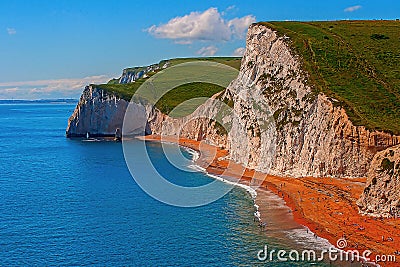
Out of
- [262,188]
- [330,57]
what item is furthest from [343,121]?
[330,57]

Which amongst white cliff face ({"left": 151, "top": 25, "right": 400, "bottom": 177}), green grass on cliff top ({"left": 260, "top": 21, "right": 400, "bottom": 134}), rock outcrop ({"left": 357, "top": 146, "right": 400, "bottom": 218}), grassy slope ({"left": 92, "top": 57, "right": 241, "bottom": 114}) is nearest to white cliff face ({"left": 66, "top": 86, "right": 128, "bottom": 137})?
grassy slope ({"left": 92, "top": 57, "right": 241, "bottom": 114})

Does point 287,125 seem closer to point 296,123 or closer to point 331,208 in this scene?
point 296,123

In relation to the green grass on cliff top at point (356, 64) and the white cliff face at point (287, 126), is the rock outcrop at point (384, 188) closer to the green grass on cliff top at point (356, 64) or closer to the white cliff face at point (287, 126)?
the white cliff face at point (287, 126)

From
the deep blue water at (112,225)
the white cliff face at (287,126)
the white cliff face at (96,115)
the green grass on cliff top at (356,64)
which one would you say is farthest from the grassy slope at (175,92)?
the deep blue water at (112,225)

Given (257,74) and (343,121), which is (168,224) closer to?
(343,121)

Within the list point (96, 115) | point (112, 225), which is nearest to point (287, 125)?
point (112, 225)

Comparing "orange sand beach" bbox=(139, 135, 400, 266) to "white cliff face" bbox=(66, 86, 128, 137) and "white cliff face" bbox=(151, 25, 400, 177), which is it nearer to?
"white cliff face" bbox=(151, 25, 400, 177)
